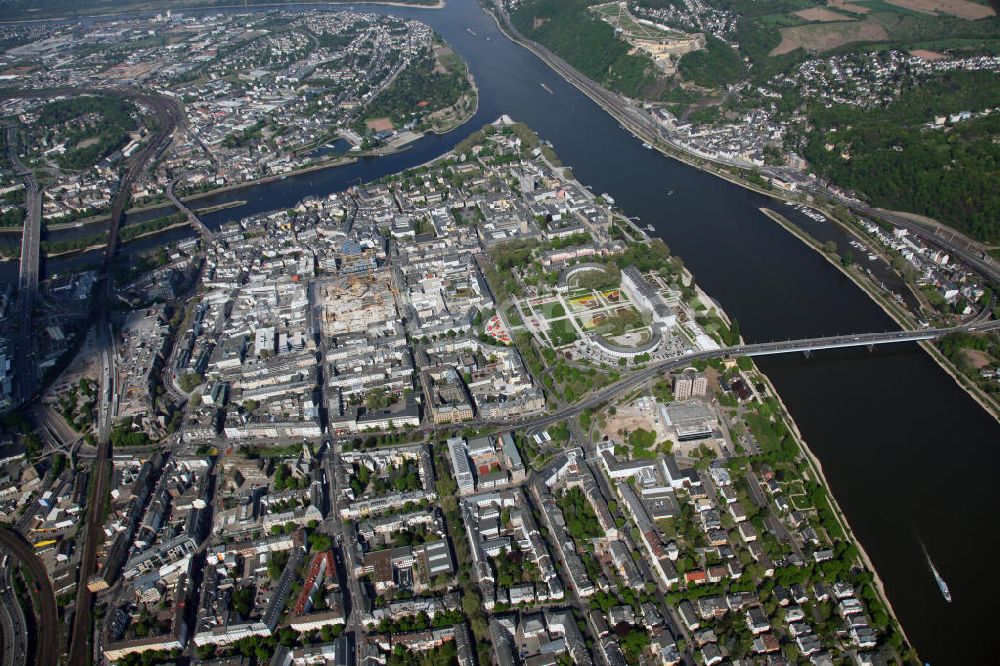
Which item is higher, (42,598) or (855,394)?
(855,394)

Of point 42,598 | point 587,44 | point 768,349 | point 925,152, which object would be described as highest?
point 587,44

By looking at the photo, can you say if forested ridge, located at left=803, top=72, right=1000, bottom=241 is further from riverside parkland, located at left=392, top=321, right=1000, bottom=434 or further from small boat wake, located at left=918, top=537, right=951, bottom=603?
small boat wake, located at left=918, top=537, right=951, bottom=603

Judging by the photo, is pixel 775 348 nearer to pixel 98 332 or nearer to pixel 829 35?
pixel 98 332

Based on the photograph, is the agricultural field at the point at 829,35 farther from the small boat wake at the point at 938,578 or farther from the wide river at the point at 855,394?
the small boat wake at the point at 938,578

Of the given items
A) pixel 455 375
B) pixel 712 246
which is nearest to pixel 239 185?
pixel 455 375

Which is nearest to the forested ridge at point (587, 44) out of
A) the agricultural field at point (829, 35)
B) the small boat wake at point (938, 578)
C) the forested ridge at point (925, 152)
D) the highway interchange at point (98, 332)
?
the agricultural field at point (829, 35)

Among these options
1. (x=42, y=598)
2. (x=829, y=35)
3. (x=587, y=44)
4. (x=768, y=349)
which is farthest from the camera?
(x=587, y=44)

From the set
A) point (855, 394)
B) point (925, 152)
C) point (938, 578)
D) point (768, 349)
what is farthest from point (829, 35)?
point (938, 578)
